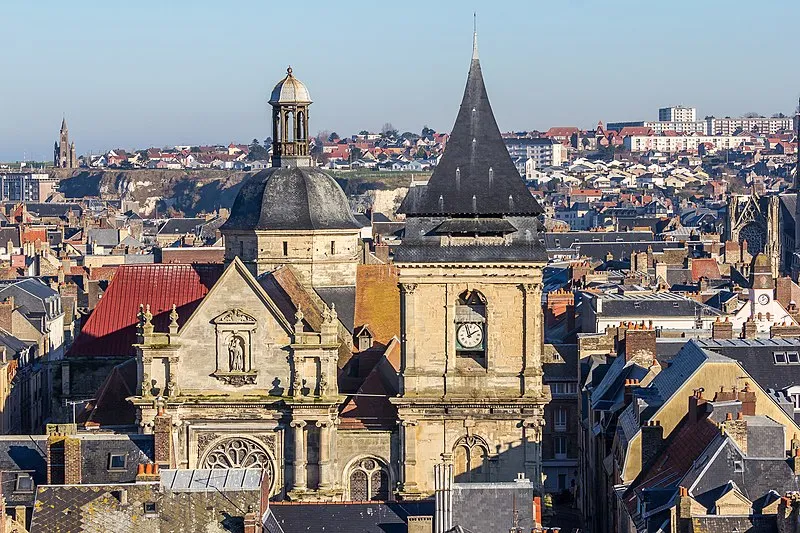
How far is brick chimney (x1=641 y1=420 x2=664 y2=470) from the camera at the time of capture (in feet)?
189

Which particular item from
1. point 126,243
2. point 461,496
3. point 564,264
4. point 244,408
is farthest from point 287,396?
point 126,243

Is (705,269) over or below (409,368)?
below

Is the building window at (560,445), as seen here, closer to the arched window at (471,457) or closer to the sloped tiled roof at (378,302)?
the sloped tiled roof at (378,302)

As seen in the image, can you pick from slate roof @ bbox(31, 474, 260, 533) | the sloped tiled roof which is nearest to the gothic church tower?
the sloped tiled roof

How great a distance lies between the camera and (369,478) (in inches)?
2410

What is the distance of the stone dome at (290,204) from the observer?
7306 centimetres

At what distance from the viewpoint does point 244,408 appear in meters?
61.4

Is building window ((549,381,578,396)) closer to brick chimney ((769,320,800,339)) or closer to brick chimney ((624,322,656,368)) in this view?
brick chimney ((769,320,800,339))

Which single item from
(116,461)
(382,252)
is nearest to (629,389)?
(116,461)

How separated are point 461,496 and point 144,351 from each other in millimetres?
17949

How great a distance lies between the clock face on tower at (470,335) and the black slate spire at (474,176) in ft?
11.0

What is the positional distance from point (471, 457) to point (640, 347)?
1412 centimetres

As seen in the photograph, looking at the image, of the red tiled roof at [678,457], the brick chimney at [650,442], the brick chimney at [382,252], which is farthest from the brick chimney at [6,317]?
the red tiled roof at [678,457]

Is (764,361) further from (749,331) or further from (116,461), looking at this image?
(116,461)
